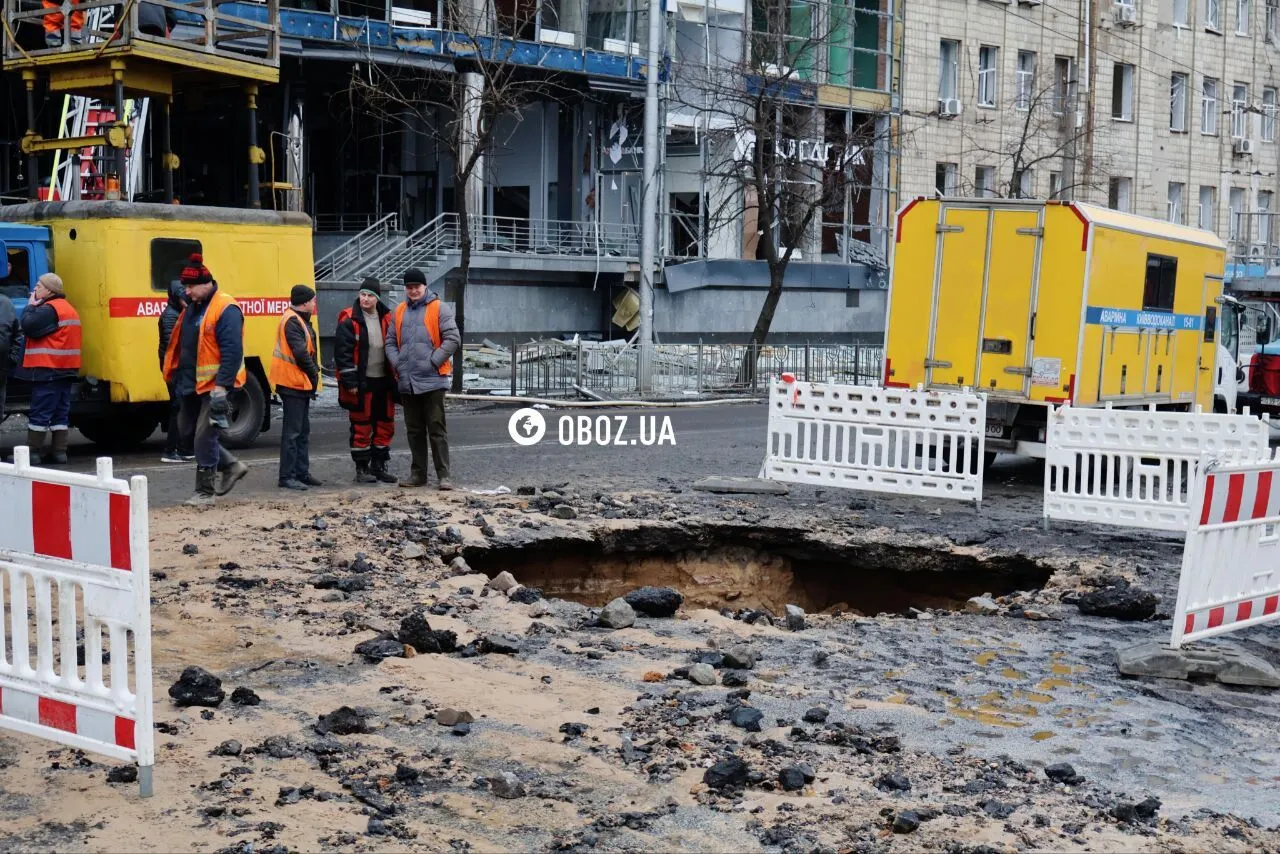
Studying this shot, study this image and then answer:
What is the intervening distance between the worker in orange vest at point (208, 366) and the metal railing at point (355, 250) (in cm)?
2015

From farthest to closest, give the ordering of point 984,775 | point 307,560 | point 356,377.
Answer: point 356,377
point 307,560
point 984,775

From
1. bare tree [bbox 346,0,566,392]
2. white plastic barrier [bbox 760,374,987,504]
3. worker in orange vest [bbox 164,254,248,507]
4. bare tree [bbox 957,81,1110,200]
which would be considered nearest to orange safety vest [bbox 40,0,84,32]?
worker in orange vest [bbox 164,254,248,507]

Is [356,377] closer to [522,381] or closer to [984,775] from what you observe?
[984,775]

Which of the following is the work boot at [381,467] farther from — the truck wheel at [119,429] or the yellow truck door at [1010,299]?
the yellow truck door at [1010,299]

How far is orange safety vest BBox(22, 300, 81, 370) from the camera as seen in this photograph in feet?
47.0

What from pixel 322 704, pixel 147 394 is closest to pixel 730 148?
pixel 147 394

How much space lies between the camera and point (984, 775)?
5.58 metres

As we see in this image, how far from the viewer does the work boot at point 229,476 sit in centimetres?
1218

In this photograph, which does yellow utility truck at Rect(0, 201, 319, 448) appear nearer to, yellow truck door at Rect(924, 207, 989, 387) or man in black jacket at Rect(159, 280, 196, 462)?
man in black jacket at Rect(159, 280, 196, 462)

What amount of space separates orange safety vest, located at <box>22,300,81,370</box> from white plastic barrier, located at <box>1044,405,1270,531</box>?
9.40 metres

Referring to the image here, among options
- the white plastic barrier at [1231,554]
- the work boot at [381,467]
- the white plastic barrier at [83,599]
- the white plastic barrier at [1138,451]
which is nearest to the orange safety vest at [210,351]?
the work boot at [381,467]

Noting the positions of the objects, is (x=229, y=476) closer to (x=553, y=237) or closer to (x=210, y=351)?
(x=210, y=351)

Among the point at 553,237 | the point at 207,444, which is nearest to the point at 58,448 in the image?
the point at 207,444

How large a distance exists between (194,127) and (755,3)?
15.4 meters
